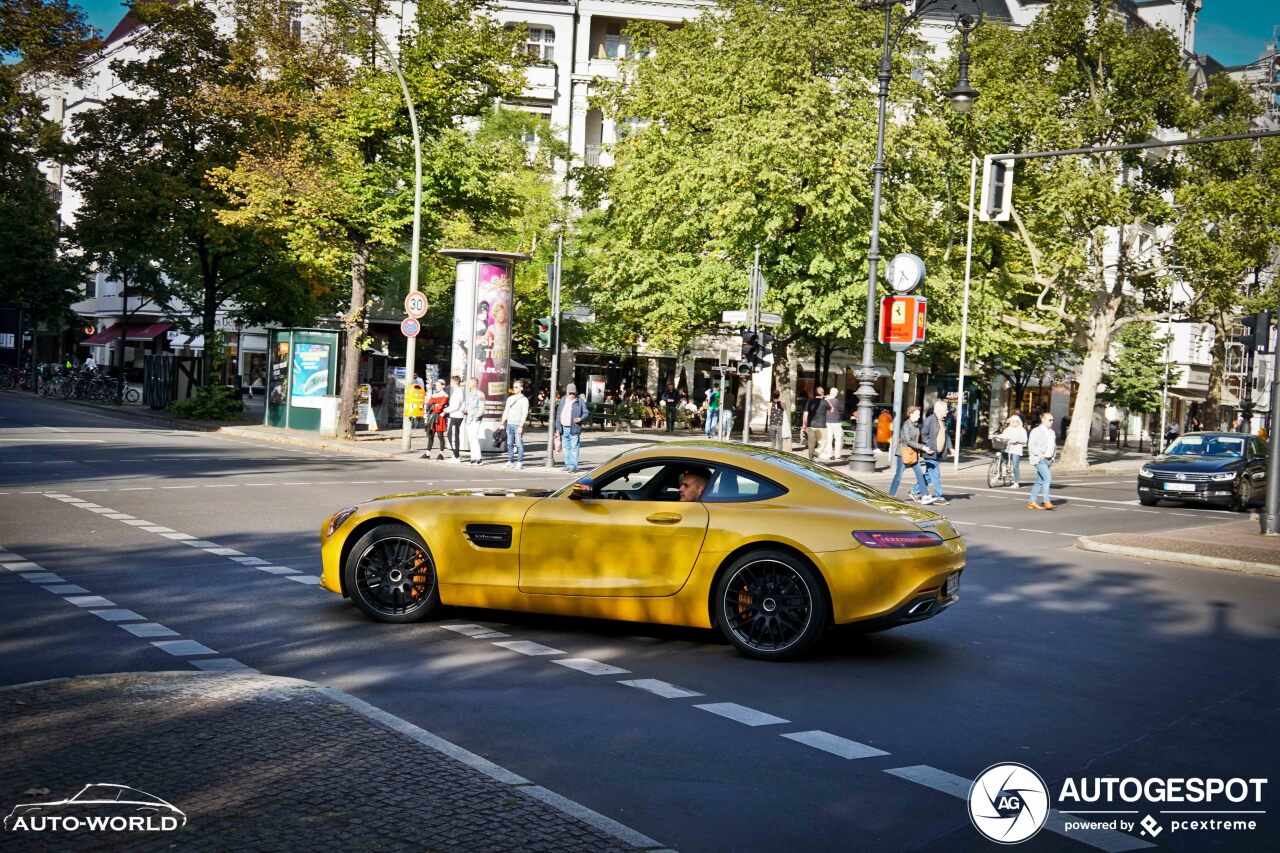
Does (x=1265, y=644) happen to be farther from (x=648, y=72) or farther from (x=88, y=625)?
(x=648, y=72)

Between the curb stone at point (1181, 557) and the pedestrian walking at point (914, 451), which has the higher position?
the pedestrian walking at point (914, 451)

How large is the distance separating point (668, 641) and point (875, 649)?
146 centimetres

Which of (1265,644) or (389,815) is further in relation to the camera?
(1265,644)

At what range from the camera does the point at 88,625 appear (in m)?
7.93

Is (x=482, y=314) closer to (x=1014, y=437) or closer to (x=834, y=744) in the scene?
(x=1014, y=437)

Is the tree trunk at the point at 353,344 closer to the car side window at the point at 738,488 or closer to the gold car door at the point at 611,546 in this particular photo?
the gold car door at the point at 611,546

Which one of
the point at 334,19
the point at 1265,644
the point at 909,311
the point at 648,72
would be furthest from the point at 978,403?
the point at 1265,644

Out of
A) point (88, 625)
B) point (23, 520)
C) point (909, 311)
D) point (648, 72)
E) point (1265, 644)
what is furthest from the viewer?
point (648, 72)

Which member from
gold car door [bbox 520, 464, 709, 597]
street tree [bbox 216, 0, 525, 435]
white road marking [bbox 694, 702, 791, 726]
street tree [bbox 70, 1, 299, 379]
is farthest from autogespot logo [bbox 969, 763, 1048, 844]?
street tree [bbox 70, 1, 299, 379]

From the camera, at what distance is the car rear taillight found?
7.71 meters

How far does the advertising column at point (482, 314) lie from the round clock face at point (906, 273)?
348 inches

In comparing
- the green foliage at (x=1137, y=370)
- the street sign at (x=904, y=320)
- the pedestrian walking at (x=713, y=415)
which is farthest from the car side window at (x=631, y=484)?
the green foliage at (x=1137, y=370)

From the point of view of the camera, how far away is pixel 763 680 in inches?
287

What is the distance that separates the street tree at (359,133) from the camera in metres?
31.6
